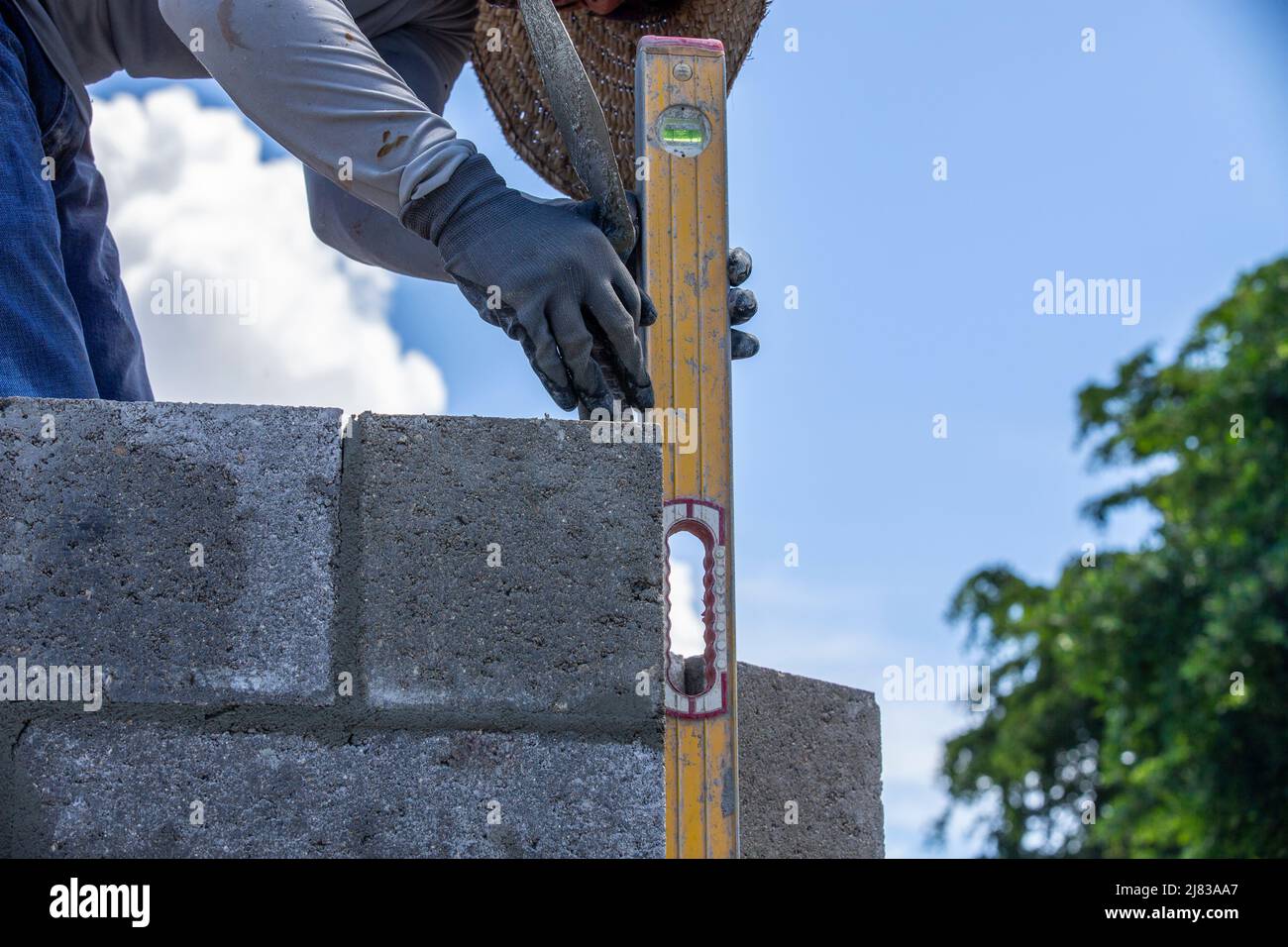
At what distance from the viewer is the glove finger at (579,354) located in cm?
237

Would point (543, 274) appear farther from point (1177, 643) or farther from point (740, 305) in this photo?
point (1177, 643)

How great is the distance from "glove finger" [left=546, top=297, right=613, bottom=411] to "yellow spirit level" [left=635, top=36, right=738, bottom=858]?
2.05ft

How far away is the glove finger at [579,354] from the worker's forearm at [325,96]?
0.96 feet

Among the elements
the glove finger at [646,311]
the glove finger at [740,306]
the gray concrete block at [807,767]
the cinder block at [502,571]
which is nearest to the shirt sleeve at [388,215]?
the glove finger at [740,306]

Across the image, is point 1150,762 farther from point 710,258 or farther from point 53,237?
point 53,237

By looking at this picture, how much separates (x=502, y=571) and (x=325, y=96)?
806 mm

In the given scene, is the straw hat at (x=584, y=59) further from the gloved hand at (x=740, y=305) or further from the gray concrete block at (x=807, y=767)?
A: the gray concrete block at (x=807, y=767)

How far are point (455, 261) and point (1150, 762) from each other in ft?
42.4

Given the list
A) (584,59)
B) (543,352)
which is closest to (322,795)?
(543,352)

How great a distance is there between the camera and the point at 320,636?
2.20 meters
